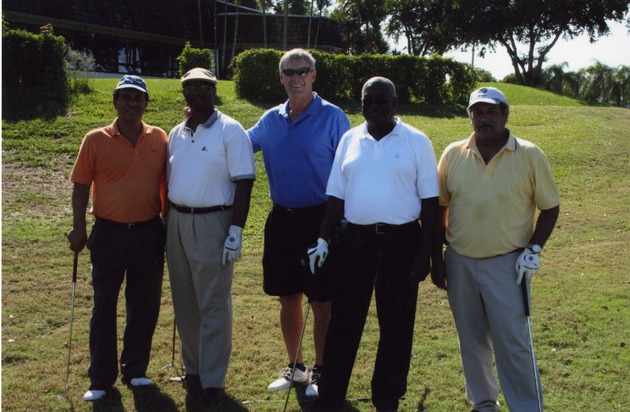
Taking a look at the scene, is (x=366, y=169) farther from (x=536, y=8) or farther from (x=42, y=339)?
(x=536, y=8)

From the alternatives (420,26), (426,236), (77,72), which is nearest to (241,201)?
(426,236)

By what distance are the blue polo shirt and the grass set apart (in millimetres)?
1462

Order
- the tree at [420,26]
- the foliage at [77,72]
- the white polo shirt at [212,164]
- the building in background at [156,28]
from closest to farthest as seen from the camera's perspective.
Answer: the white polo shirt at [212,164], the foliage at [77,72], the building in background at [156,28], the tree at [420,26]

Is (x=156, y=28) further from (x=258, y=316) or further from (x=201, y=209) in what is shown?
(x=201, y=209)

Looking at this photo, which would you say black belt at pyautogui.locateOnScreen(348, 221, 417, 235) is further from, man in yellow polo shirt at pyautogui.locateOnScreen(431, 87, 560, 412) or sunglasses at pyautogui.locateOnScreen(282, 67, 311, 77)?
sunglasses at pyautogui.locateOnScreen(282, 67, 311, 77)

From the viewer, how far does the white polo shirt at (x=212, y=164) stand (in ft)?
15.7

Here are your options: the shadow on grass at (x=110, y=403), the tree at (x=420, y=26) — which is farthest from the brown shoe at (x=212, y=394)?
the tree at (x=420, y=26)

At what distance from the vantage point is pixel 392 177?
4.25 m

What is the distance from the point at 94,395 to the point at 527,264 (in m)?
3.01

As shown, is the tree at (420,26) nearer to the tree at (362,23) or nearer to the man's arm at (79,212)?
the tree at (362,23)

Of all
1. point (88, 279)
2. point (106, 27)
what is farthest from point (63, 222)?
point (106, 27)

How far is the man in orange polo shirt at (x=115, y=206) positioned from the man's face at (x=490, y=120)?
222cm

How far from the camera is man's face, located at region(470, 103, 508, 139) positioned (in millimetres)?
4281

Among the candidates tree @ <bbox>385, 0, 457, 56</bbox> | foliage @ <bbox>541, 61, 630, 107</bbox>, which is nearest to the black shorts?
foliage @ <bbox>541, 61, 630, 107</bbox>
